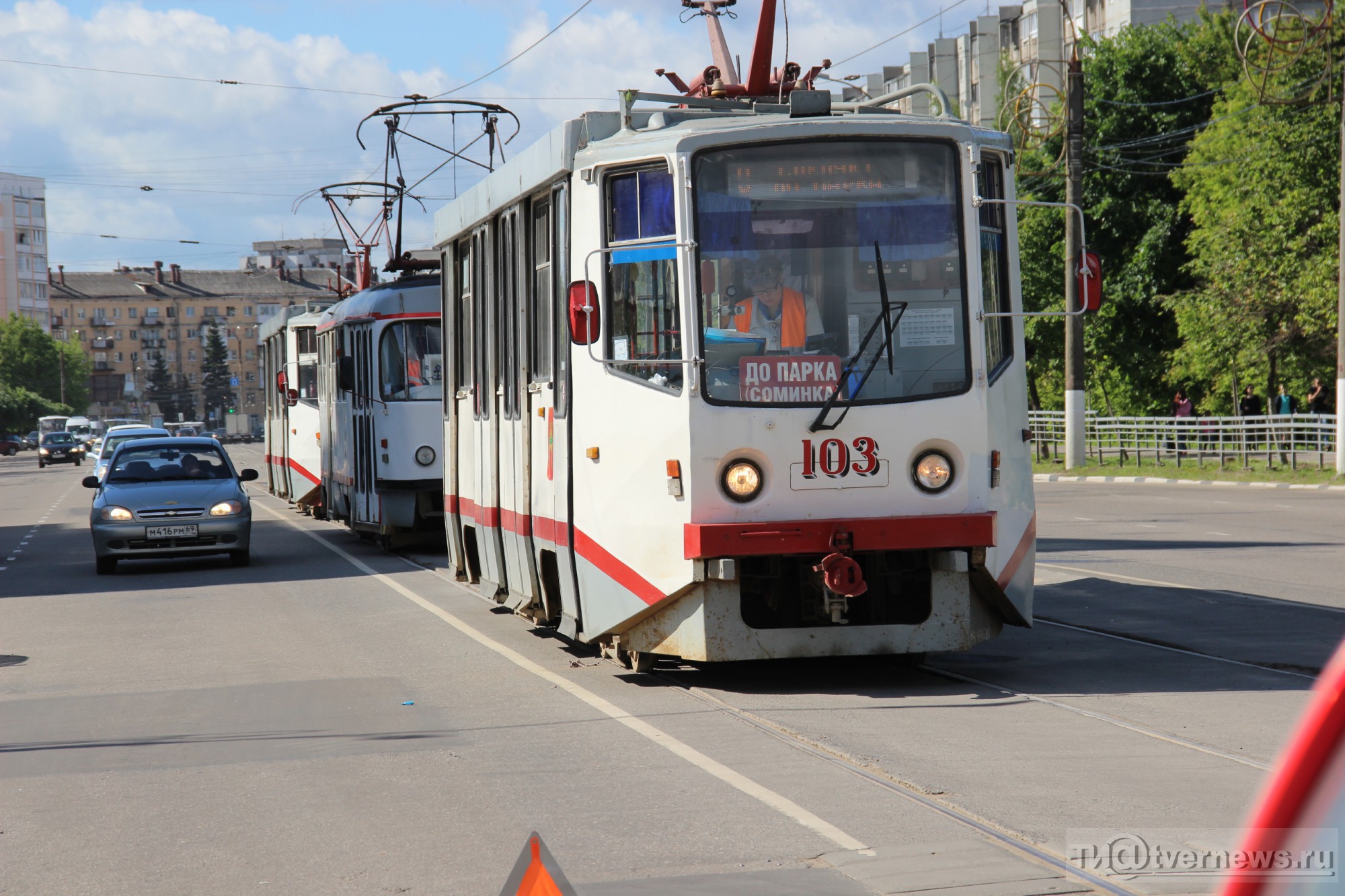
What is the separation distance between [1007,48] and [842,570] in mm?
69411

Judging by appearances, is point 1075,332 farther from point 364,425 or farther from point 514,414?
point 514,414

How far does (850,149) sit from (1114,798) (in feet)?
13.5

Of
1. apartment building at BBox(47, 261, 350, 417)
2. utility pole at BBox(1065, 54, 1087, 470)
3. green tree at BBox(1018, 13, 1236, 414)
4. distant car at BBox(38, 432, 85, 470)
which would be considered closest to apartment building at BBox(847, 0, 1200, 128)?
green tree at BBox(1018, 13, 1236, 414)

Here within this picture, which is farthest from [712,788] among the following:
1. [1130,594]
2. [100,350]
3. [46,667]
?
[100,350]

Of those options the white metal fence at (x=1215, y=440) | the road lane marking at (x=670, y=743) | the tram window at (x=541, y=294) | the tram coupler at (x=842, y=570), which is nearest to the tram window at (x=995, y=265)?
the tram coupler at (x=842, y=570)

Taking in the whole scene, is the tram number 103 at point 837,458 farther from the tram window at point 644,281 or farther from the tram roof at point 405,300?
the tram roof at point 405,300

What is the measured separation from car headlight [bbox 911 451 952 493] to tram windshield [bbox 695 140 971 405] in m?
0.34

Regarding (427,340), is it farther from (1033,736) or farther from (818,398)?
(1033,736)

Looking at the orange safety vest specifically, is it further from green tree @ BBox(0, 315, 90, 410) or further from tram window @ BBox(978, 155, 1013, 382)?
green tree @ BBox(0, 315, 90, 410)

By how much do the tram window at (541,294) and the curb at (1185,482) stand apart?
17.7 meters

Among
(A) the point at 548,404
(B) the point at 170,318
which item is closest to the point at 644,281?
(A) the point at 548,404

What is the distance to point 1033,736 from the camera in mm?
7305

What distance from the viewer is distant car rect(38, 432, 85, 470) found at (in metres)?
81.1

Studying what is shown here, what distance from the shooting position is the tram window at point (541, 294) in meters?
10.2
